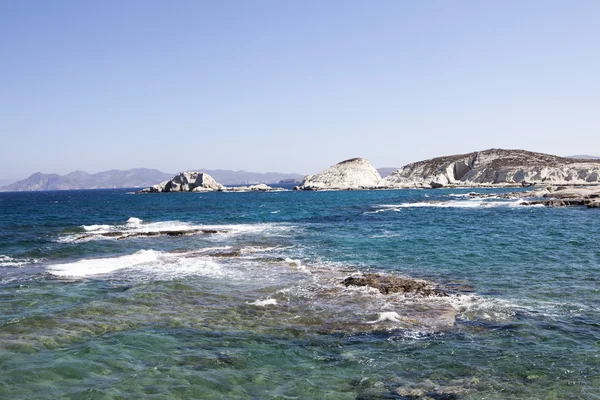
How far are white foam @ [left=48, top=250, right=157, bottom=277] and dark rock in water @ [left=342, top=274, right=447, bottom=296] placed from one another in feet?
44.1

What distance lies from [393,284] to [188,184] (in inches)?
6200

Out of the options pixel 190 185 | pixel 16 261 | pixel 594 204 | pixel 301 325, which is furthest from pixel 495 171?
pixel 301 325

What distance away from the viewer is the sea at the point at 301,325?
969cm

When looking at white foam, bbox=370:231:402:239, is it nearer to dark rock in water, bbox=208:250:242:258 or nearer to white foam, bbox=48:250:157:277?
dark rock in water, bbox=208:250:242:258

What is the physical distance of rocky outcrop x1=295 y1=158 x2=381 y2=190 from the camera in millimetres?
166625

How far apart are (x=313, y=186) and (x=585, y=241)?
139 metres

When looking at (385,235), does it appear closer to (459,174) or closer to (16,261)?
(16,261)

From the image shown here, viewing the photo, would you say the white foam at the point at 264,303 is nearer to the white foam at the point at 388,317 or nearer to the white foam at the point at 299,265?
the white foam at the point at 388,317

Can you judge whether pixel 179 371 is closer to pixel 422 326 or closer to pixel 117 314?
pixel 117 314

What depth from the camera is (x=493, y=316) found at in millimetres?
14141

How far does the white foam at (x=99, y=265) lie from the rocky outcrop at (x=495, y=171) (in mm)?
126197

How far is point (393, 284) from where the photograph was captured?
18.1 meters

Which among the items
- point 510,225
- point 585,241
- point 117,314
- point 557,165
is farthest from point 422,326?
point 557,165

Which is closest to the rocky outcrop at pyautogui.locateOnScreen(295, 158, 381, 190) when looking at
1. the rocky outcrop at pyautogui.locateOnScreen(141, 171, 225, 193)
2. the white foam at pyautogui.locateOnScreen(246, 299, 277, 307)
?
the rocky outcrop at pyautogui.locateOnScreen(141, 171, 225, 193)
